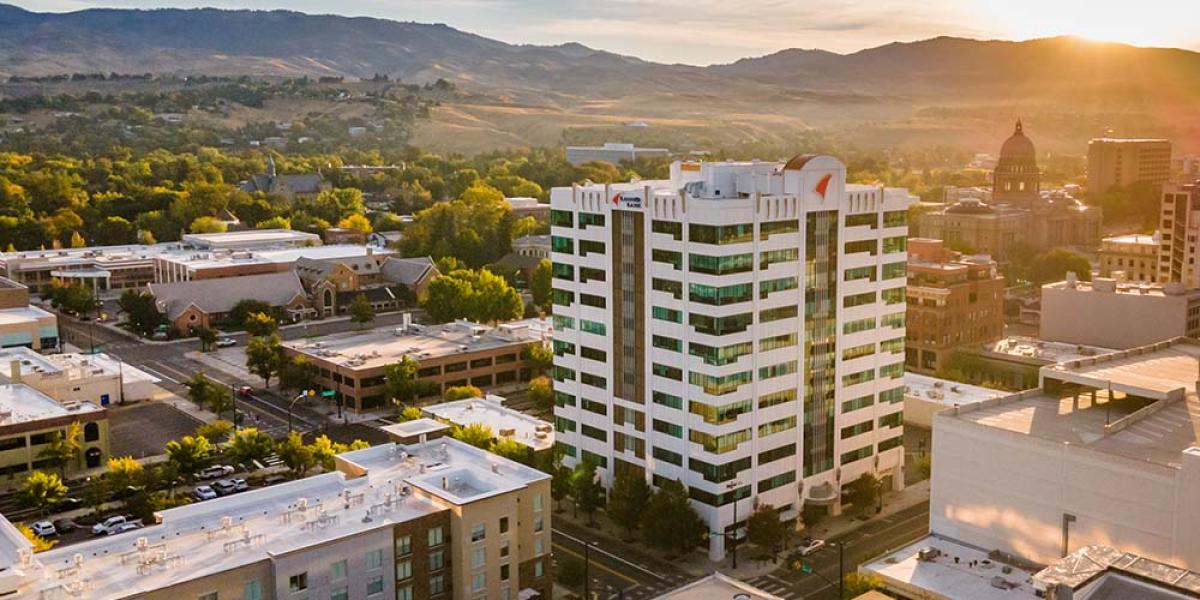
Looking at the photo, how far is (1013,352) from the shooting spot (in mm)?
92875

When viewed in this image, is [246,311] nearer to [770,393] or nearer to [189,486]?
[189,486]

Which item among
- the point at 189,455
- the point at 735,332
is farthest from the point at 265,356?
the point at 735,332

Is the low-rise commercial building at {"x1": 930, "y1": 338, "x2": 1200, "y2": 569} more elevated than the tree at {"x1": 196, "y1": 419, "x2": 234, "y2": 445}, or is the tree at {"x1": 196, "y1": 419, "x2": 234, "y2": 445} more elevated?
the low-rise commercial building at {"x1": 930, "y1": 338, "x2": 1200, "y2": 569}

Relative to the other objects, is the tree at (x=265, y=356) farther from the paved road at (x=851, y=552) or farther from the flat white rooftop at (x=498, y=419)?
the paved road at (x=851, y=552)

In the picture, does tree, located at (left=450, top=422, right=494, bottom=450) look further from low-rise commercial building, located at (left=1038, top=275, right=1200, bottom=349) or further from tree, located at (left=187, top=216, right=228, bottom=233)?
tree, located at (left=187, top=216, right=228, bottom=233)

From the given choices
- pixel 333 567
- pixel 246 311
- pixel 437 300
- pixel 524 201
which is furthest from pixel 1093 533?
pixel 524 201

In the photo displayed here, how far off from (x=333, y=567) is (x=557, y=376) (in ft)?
80.4

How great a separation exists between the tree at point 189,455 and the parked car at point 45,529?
7585 mm

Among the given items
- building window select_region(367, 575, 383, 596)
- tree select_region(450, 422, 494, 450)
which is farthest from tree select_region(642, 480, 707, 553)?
building window select_region(367, 575, 383, 596)

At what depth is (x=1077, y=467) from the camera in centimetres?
4597

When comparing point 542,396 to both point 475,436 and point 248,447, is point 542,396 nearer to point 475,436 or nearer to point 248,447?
point 475,436

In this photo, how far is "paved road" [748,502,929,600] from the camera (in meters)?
53.3

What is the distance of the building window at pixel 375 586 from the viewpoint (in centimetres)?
4450

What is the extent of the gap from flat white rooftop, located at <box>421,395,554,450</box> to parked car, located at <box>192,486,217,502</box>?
584 inches
